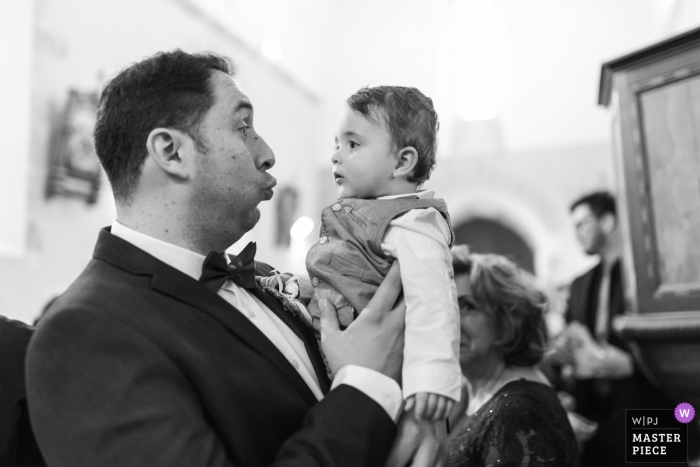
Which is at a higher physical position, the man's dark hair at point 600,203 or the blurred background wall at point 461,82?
the blurred background wall at point 461,82

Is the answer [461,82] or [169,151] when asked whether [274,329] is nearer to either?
[169,151]

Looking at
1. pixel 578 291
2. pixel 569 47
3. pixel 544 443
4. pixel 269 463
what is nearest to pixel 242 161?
pixel 269 463

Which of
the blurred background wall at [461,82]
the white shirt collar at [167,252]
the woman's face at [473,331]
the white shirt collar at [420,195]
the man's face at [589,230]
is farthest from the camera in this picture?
the blurred background wall at [461,82]

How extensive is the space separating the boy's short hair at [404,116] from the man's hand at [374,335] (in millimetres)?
461

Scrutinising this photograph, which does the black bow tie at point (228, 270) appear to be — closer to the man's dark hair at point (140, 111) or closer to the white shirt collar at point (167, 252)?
the white shirt collar at point (167, 252)

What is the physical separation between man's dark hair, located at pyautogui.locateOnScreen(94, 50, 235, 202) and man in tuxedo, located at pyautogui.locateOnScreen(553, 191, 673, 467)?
3.36 meters

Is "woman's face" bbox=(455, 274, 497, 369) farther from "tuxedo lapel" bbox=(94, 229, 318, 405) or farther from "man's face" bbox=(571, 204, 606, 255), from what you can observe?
"man's face" bbox=(571, 204, 606, 255)

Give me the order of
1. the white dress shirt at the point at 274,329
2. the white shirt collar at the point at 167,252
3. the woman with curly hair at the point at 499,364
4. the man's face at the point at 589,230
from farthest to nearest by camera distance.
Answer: the man's face at the point at 589,230 < the woman with curly hair at the point at 499,364 < the white shirt collar at the point at 167,252 < the white dress shirt at the point at 274,329

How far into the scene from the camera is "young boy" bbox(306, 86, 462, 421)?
1852 millimetres

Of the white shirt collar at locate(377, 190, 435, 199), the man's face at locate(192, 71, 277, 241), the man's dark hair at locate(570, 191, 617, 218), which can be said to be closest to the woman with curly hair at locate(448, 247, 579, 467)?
the white shirt collar at locate(377, 190, 435, 199)

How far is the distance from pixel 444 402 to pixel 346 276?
1.62 feet

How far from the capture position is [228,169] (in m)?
1.96

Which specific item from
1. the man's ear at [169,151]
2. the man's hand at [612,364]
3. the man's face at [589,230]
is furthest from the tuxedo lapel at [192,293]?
the man's face at [589,230]

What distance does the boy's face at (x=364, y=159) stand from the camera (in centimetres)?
224
